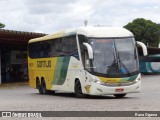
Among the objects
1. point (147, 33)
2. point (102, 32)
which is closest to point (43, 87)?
point (102, 32)

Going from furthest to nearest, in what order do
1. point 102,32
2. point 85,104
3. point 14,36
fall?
point 14,36 → point 102,32 → point 85,104

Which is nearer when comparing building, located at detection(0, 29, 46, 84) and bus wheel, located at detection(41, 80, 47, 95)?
bus wheel, located at detection(41, 80, 47, 95)

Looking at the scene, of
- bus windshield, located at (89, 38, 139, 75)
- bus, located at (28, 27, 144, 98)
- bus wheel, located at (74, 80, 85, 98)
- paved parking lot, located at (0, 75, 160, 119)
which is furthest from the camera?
bus wheel, located at (74, 80, 85, 98)

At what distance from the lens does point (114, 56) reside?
21344 millimetres

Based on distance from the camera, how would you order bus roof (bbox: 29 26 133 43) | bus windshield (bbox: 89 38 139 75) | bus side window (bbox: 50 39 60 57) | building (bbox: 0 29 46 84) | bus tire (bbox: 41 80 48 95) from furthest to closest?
1. building (bbox: 0 29 46 84)
2. bus tire (bbox: 41 80 48 95)
3. bus side window (bbox: 50 39 60 57)
4. bus roof (bbox: 29 26 133 43)
5. bus windshield (bbox: 89 38 139 75)

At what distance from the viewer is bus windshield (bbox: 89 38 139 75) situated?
21219 millimetres

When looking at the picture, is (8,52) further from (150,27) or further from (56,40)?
(150,27)

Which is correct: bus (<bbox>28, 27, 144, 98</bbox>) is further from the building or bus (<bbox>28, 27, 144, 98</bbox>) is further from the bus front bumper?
the building

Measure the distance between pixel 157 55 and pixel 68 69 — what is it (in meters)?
55.1

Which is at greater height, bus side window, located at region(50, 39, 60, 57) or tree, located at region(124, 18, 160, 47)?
tree, located at region(124, 18, 160, 47)

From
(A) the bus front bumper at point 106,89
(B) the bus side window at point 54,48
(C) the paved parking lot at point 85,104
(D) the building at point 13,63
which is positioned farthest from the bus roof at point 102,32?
(D) the building at point 13,63

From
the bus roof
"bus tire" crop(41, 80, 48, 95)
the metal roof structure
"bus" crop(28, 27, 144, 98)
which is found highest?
the metal roof structure

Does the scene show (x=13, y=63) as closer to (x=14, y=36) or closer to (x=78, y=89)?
(x=14, y=36)

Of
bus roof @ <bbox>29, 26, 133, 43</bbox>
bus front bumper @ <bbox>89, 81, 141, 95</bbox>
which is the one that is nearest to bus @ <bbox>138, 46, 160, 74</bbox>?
bus roof @ <bbox>29, 26, 133, 43</bbox>
